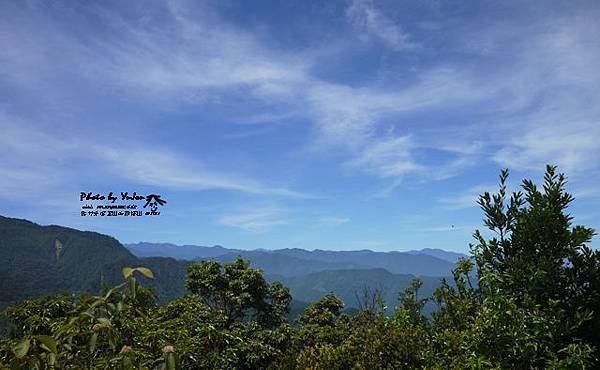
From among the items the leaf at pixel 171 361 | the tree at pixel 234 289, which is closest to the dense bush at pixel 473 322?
the leaf at pixel 171 361

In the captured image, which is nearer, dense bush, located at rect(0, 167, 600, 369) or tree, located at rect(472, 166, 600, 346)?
dense bush, located at rect(0, 167, 600, 369)

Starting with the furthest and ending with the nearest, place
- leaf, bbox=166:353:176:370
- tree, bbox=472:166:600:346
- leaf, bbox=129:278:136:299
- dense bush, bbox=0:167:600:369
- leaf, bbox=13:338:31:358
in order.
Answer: tree, bbox=472:166:600:346
dense bush, bbox=0:167:600:369
leaf, bbox=129:278:136:299
leaf, bbox=166:353:176:370
leaf, bbox=13:338:31:358

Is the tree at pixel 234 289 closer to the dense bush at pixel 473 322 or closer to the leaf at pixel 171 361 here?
the dense bush at pixel 473 322

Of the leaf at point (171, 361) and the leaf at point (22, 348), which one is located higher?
the leaf at point (22, 348)

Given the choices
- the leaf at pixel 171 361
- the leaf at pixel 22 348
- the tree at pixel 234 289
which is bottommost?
the tree at pixel 234 289

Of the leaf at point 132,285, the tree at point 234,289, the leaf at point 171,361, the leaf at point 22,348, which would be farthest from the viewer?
the tree at point 234,289

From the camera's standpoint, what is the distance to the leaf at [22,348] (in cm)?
190

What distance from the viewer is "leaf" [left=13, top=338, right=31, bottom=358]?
1901mm

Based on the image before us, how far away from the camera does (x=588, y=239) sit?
593 centimetres

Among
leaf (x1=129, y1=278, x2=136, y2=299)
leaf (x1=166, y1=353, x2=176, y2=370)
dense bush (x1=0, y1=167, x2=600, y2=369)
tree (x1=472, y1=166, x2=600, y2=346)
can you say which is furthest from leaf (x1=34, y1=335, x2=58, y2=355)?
tree (x1=472, y1=166, x2=600, y2=346)

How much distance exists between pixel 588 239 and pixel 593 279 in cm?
57

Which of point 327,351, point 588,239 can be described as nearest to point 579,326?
point 588,239

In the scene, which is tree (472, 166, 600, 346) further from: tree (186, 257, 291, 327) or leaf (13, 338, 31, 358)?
tree (186, 257, 291, 327)

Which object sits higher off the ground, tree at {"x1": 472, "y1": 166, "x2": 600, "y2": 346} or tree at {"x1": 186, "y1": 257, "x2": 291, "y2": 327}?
tree at {"x1": 472, "y1": 166, "x2": 600, "y2": 346}
